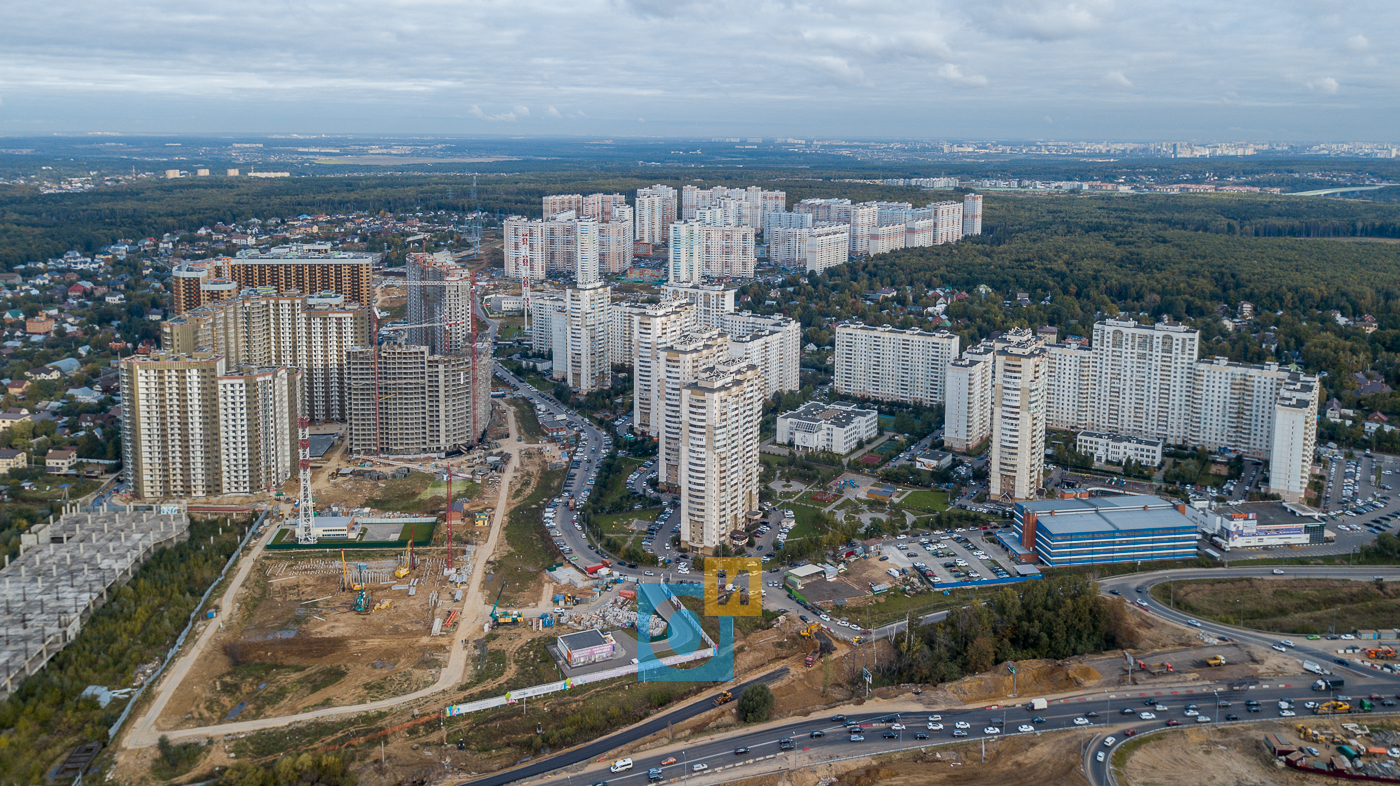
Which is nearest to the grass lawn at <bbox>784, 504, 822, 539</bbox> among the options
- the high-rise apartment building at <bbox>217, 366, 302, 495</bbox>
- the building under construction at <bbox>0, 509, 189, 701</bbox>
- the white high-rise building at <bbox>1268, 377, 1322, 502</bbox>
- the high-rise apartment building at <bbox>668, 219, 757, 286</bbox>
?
the white high-rise building at <bbox>1268, 377, 1322, 502</bbox>

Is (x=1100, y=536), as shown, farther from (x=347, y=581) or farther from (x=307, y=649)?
(x=307, y=649)

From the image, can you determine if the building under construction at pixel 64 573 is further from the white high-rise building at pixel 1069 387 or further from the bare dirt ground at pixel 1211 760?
the white high-rise building at pixel 1069 387

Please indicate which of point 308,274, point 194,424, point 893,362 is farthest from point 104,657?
point 893,362

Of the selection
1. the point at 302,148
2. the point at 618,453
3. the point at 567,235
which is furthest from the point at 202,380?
the point at 302,148

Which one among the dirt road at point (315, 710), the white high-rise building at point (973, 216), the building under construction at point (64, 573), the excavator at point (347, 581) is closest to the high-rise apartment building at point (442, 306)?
the building under construction at point (64, 573)

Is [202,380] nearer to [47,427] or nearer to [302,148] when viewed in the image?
[47,427]
